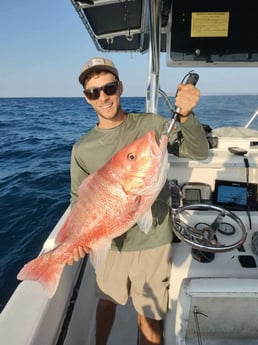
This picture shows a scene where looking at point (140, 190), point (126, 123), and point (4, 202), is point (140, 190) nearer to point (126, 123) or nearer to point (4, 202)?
point (126, 123)

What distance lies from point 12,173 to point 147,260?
23.6ft

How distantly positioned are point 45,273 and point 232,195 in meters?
1.87

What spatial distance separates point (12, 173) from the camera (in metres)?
8.25

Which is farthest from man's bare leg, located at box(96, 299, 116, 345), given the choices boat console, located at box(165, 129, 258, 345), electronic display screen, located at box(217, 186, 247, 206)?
electronic display screen, located at box(217, 186, 247, 206)

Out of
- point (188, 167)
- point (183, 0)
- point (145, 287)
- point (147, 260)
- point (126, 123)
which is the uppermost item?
point (183, 0)

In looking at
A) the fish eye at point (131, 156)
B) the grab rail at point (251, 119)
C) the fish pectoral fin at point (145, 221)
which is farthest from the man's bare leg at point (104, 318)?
the grab rail at point (251, 119)

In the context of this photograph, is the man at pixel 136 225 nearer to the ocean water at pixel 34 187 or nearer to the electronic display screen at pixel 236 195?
the electronic display screen at pixel 236 195

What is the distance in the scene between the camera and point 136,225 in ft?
6.26

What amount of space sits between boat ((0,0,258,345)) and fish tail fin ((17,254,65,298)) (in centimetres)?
16

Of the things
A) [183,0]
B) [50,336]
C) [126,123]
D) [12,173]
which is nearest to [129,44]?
[183,0]

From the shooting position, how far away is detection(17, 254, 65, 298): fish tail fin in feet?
5.08

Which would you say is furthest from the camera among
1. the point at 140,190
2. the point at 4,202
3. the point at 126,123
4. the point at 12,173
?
the point at 12,173

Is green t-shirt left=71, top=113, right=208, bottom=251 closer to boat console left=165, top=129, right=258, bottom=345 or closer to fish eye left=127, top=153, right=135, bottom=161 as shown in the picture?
boat console left=165, top=129, right=258, bottom=345

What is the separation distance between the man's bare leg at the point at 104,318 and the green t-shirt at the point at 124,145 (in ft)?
1.80
